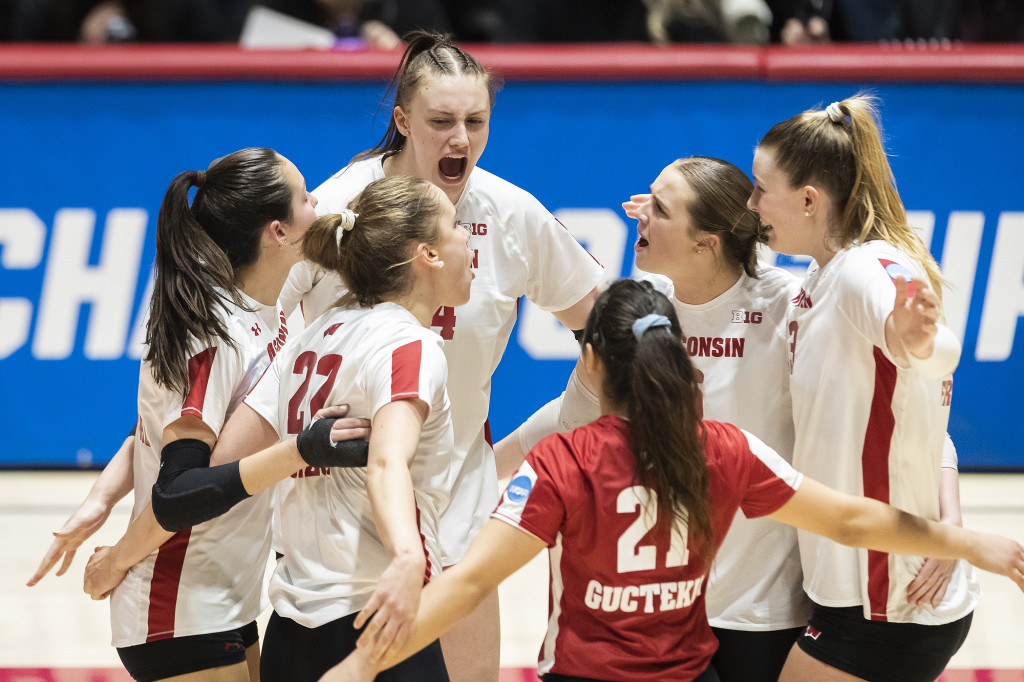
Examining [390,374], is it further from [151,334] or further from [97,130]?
[97,130]

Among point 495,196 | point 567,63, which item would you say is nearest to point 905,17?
point 567,63

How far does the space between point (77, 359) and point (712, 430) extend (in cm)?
462

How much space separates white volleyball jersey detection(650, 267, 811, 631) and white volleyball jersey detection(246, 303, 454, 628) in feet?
2.41

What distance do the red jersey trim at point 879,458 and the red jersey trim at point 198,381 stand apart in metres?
1.45

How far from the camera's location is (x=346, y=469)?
2.32 m

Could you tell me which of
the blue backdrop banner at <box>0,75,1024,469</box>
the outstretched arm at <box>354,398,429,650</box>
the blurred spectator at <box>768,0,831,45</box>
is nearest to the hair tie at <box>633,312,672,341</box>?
the outstretched arm at <box>354,398,429,650</box>

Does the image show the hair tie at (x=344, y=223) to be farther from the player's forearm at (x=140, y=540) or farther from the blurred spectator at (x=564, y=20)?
the blurred spectator at (x=564, y=20)

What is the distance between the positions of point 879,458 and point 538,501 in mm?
876

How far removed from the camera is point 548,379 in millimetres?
5953

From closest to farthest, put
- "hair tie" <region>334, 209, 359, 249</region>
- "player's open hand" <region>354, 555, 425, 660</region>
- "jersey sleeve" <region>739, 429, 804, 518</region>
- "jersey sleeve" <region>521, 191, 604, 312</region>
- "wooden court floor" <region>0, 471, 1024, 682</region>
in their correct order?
1. "player's open hand" <region>354, 555, 425, 660</region>
2. "jersey sleeve" <region>739, 429, 804, 518</region>
3. "hair tie" <region>334, 209, 359, 249</region>
4. "jersey sleeve" <region>521, 191, 604, 312</region>
5. "wooden court floor" <region>0, 471, 1024, 682</region>

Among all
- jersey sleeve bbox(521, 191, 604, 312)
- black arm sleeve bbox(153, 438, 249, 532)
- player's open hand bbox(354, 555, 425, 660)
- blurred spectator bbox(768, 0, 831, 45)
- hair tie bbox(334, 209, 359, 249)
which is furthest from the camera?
blurred spectator bbox(768, 0, 831, 45)

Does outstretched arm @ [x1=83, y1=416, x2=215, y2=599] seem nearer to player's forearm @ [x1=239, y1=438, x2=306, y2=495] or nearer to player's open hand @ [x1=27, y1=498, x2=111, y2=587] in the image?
player's open hand @ [x1=27, y1=498, x2=111, y2=587]

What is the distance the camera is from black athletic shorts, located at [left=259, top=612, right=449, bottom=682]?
221 centimetres

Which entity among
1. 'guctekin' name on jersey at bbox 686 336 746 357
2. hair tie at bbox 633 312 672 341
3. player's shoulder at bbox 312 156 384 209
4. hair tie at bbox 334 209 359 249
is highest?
hair tie at bbox 334 209 359 249
